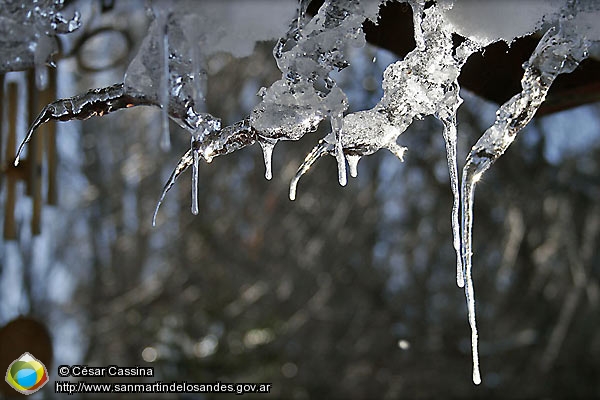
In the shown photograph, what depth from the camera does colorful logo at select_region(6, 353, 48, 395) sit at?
2.70m

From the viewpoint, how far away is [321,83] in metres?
1.01

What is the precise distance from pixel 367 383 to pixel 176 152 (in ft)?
7.15

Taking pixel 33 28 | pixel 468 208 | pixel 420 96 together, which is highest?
pixel 33 28

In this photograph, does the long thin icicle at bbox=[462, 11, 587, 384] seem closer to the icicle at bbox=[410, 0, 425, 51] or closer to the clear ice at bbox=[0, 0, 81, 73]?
the icicle at bbox=[410, 0, 425, 51]

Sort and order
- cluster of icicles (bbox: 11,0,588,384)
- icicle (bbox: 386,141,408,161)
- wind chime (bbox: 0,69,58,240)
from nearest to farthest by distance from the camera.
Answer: cluster of icicles (bbox: 11,0,588,384) → icicle (bbox: 386,141,408,161) → wind chime (bbox: 0,69,58,240)

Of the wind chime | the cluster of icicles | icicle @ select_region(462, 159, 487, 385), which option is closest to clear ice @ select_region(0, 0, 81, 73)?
the cluster of icicles

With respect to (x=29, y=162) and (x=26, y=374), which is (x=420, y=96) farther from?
(x=26, y=374)

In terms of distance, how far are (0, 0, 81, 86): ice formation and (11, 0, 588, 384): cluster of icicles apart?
11 centimetres

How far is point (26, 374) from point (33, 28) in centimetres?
208

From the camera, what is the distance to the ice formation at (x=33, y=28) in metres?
1.06

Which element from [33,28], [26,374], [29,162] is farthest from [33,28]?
[26,374]

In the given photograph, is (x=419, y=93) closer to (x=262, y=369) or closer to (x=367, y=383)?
(x=262, y=369)

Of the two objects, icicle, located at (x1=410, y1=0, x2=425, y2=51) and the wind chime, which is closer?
icicle, located at (x1=410, y1=0, x2=425, y2=51)

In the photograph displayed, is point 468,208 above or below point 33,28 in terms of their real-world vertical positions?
below
